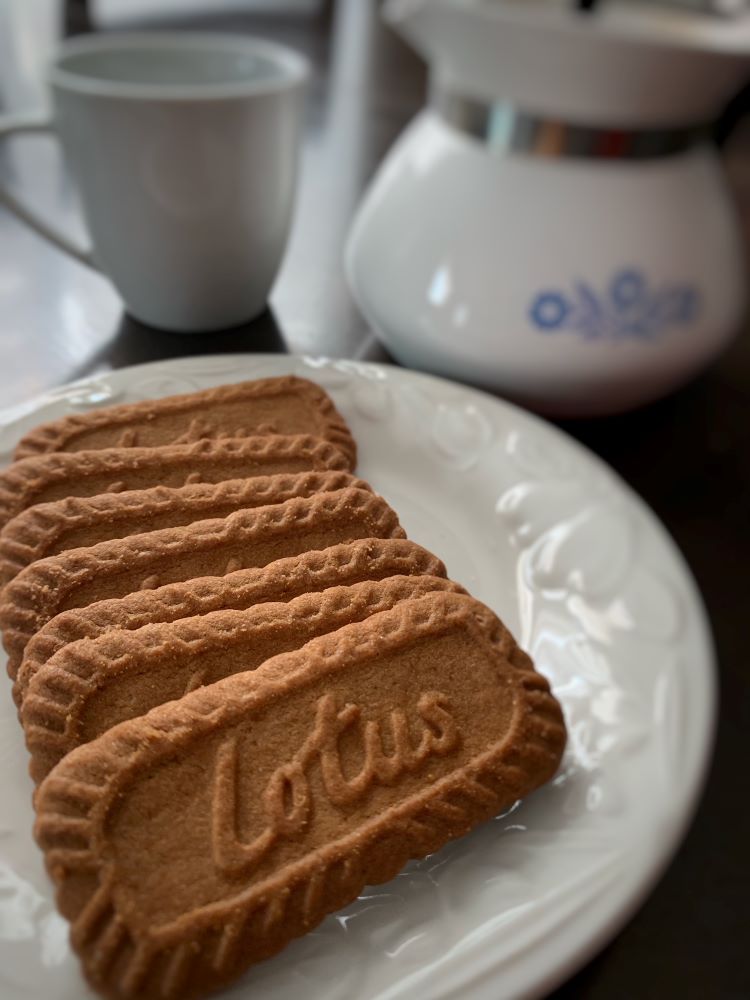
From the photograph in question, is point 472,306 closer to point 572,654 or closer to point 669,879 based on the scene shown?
point 572,654

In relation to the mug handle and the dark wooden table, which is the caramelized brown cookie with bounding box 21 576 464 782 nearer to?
the dark wooden table

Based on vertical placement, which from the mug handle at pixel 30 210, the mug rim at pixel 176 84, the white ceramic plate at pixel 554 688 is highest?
the mug rim at pixel 176 84

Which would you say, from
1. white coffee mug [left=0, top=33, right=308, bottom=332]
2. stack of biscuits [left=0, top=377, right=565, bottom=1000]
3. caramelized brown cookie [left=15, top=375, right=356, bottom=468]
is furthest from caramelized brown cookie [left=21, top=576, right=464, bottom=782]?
white coffee mug [left=0, top=33, right=308, bottom=332]

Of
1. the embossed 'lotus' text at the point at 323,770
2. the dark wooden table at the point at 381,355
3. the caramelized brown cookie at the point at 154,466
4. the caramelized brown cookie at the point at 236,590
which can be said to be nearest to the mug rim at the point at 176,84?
the dark wooden table at the point at 381,355

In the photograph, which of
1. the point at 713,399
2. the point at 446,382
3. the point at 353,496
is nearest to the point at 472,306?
the point at 446,382

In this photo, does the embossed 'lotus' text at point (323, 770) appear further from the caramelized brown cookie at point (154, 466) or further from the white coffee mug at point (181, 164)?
the white coffee mug at point (181, 164)

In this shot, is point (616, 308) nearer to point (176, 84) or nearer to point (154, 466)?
point (154, 466)

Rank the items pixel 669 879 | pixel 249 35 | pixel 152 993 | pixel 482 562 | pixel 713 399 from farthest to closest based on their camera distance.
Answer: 1. pixel 249 35
2. pixel 713 399
3. pixel 482 562
4. pixel 669 879
5. pixel 152 993

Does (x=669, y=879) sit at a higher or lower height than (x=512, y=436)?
lower
